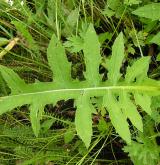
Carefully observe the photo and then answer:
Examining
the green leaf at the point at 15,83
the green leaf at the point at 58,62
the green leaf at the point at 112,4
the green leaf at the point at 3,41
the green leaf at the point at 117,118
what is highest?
the green leaf at the point at 112,4

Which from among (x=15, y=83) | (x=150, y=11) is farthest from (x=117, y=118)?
(x=150, y=11)

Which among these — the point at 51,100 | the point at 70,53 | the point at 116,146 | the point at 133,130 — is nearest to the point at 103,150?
the point at 116,146

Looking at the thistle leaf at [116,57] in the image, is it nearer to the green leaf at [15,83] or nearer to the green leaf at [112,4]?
the green leaf at [15,83]

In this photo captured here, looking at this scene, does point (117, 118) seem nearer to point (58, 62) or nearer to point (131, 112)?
point (131, 112)

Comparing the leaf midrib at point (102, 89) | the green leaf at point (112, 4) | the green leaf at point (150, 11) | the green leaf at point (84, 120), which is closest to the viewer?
the green leaf at point (84, 120)

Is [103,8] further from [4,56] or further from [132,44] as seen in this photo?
[4,56]

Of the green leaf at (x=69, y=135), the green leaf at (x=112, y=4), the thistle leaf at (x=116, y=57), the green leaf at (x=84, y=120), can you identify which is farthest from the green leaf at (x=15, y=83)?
the green leaf at (x=112, y=4)

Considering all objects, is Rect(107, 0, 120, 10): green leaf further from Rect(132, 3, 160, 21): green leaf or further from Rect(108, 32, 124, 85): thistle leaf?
Rect(108, 32, 124, 85): thistle leaf
